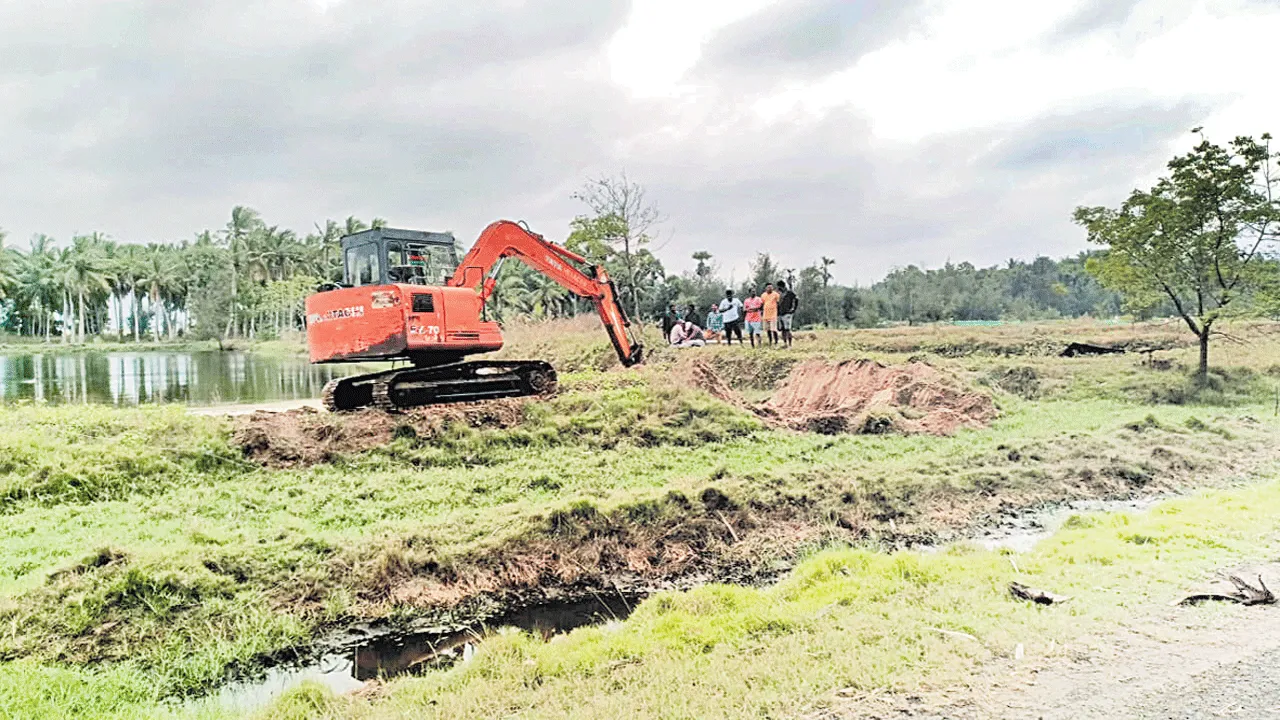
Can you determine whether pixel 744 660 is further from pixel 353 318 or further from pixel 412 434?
pixel 353 318

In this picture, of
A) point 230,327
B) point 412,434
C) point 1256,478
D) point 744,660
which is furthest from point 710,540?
point 230,327

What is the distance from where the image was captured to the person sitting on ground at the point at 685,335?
86.1ft

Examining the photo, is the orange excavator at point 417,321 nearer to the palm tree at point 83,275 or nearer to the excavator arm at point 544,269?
the excavator arm at point 544,269

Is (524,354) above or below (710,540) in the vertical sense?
above

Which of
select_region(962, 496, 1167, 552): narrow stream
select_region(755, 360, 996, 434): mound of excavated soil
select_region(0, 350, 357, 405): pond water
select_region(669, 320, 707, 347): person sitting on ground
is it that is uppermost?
select_region(669, 320, 707, 347): person sitting on ground

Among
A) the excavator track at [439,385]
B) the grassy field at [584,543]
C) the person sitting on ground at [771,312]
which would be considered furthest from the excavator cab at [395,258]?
the person sitting on ground at [771,312]

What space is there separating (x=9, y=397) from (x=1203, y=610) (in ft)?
88.1

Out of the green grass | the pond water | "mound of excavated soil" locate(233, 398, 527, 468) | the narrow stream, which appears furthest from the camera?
the pond water

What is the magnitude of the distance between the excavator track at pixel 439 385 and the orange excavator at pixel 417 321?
0.06 feet

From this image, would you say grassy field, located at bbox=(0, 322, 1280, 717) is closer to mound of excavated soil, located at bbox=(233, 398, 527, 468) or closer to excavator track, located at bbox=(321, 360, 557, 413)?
mound of excavated soil, located at bbox=(233, 398, 527, 468)

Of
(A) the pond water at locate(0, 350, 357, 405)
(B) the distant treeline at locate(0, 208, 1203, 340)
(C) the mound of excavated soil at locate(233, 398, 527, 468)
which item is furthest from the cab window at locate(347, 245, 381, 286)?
(B) the distant treeline at locate(0, 208, 1203, 340)

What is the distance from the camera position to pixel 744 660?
5.10 meters

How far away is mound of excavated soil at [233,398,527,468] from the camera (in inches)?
451

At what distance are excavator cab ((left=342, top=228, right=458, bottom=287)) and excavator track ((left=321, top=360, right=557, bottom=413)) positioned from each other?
1581 millimetres
